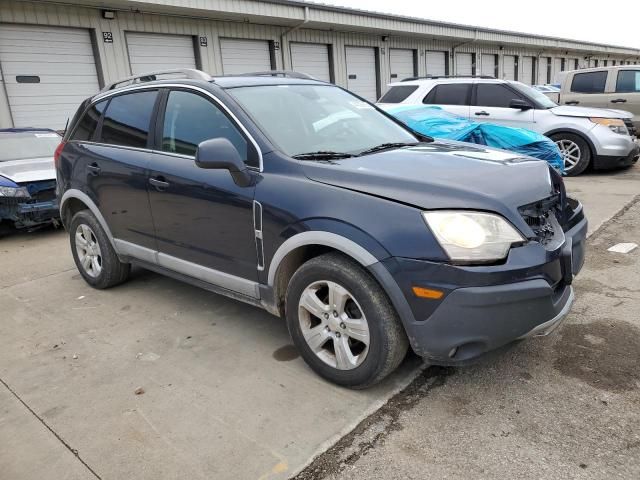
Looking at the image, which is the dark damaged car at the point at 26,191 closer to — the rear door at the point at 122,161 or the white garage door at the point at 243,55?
the rear door at the point at 122,161

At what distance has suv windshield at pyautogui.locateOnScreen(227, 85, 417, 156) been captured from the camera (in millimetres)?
3201

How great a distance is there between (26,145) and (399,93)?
669cm

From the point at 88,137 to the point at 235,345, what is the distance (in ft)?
7.90

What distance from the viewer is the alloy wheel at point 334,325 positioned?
2.67 metres

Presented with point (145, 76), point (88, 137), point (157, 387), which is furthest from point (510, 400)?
point (88, 137)

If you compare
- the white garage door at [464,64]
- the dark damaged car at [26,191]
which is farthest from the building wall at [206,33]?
the dark damaged car at [26,191]

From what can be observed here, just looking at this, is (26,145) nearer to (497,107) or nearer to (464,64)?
(497,107)

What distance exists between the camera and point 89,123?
4.51m

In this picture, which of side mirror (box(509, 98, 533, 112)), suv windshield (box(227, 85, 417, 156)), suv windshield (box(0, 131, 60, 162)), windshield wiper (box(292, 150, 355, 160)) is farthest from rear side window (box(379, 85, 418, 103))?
windshield wiper (box(292, 150, 355, 160))

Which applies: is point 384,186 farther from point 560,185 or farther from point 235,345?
point 235,345

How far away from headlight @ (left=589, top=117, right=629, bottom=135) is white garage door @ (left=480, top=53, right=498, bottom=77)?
57.7ft

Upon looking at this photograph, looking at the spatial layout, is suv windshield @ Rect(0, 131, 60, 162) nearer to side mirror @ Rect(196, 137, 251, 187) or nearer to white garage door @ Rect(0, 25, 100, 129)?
white garage door @ Rect(0, 25, 100, 129)

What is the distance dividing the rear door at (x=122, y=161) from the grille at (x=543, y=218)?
2620 millimetres

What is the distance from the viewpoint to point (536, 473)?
2137 millimetres
